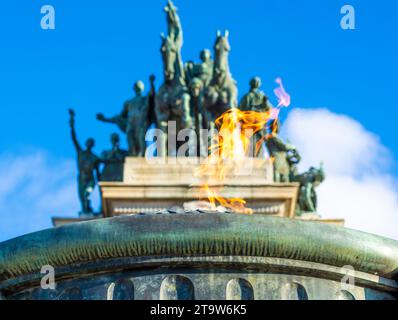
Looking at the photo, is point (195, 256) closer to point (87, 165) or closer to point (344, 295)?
point (344, 295)

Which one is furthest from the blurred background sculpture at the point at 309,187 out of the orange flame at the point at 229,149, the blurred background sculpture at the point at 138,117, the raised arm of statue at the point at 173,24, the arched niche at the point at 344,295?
the arched niche at the point at 344,295

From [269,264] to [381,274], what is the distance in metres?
0.77

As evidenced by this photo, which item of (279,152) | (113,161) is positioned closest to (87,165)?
(113,161)

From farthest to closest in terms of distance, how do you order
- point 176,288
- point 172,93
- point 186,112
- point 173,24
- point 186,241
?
point 173,24
point 172,93
point 186,112
point 176,288
point 186,241

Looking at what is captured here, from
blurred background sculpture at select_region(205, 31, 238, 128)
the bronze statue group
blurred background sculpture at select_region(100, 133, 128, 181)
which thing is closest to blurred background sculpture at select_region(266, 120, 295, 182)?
the bronze statue group

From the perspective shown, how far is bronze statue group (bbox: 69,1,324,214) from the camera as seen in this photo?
21250 millimetres

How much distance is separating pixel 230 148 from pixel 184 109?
235 centimetres

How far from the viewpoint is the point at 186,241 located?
21.5 ft

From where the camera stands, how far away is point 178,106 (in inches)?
838
